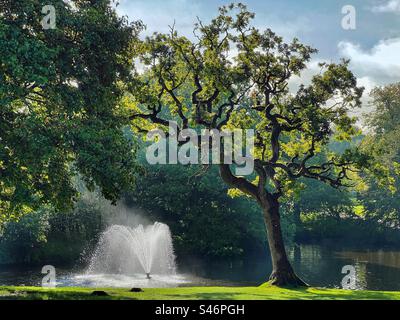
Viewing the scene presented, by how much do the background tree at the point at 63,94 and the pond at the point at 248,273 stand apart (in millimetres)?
17708

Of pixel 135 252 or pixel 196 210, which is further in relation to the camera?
pixel 196 210

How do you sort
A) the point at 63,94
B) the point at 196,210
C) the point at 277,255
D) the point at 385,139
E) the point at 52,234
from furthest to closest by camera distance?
the point at 385,139
the point at 196,210
the point at 52,234
the point at 277,255
the point at 63,94

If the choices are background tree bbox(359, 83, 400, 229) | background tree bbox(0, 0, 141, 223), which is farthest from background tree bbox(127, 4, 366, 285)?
background tree bbox(359, 83, 400, 229)

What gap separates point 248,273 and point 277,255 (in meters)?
17.1

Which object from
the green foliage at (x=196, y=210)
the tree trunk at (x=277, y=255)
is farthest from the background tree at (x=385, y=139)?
the tree trunk at (x=277, y=255)

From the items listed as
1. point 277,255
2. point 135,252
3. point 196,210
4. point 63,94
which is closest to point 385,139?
point 196,210

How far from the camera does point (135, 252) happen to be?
156 ft

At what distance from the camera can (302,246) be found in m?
71.2

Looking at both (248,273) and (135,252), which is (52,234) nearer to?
(135,252)

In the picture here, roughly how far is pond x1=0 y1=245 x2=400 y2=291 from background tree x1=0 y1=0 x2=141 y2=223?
697 inches

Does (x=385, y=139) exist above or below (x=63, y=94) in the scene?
above

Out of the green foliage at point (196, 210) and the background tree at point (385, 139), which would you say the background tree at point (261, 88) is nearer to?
the green foliage at point (196, 210)
